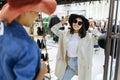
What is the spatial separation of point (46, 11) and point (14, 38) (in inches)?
8.0

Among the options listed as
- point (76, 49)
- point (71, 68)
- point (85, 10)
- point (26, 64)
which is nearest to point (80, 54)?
point (76, 49)

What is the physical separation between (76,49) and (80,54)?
A: 86mm

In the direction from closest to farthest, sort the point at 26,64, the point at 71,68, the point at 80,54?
the point at 26,64 → the point at 80,54 → the point at 71,68

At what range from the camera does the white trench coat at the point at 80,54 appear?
2.86 meters

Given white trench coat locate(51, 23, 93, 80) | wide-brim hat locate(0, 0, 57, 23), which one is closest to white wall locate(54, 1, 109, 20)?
white trench coat locate(51, 23, 93, 80)

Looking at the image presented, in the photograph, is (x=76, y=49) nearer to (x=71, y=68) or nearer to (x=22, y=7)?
(x=71, y=68)

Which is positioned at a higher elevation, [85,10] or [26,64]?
[26,64]

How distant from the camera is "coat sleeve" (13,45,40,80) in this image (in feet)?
3.29

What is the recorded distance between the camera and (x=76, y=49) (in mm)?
2871

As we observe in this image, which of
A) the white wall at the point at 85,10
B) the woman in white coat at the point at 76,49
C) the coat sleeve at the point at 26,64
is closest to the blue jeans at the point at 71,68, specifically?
the woman in white coat at the point at 76,49

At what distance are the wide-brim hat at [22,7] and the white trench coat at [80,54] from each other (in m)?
1.83

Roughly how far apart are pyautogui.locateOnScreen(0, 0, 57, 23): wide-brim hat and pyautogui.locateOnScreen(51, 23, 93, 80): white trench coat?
1.83 m

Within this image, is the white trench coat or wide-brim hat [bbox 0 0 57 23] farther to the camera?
the white trench coat

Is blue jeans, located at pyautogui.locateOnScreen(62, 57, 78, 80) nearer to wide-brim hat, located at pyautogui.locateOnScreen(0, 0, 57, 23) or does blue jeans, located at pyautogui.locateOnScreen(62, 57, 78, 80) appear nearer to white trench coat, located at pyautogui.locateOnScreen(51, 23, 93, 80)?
white trench coat, located at pyautogui.locateOnScreen(51, 23, 93, 80)
